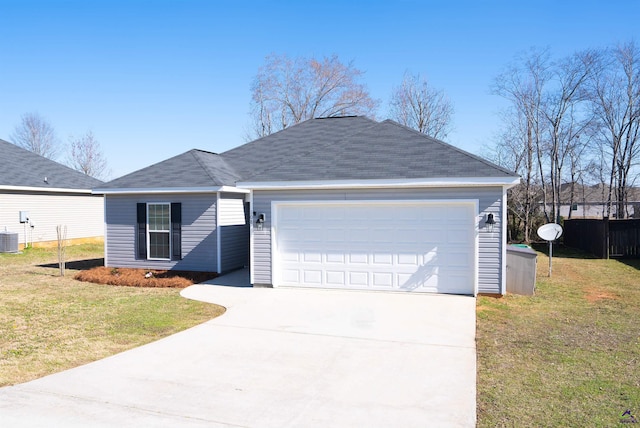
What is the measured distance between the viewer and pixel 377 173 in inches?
420

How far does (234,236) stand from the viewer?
47.8 feet

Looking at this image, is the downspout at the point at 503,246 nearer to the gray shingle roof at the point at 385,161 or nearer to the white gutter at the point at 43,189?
the gray shingle roof at the point at 385,161

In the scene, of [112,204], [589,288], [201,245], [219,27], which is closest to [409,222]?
[589,288]

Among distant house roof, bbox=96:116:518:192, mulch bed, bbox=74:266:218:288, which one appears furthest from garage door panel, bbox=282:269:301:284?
mulch bed, bbox=74:266:218:288

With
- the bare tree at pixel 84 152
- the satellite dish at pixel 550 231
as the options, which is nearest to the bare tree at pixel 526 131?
the satellite dish at pixel 550 231

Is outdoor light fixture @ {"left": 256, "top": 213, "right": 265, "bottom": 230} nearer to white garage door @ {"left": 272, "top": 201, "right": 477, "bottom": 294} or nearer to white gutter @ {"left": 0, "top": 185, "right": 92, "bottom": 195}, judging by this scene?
white garage door @ {"left": 272, "top": 201, "right": 477, "bottom": 294}

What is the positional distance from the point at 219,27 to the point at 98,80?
9.13 metres

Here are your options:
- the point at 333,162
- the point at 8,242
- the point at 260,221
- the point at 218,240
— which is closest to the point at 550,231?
the point at 333,162

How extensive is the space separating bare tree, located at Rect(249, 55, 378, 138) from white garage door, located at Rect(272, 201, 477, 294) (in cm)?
2427

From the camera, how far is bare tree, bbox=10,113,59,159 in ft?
165

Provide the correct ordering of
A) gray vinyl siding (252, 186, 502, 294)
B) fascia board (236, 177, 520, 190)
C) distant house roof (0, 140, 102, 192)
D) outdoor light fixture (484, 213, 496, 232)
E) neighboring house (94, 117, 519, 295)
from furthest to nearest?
distant house roof (0, 140, 102, 192) < neighboring house (94, 117, 519, 295) < gray vinyl siding (252, 186, 502, 294) < outdoor light fixture (484, 213, 496, 232) < fascia board (236, 177, 520, 190)

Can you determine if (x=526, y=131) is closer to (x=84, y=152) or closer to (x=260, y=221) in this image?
(x=260, y=221)

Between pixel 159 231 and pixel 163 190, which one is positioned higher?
pixel 163 190

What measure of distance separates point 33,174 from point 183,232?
13.0 metres
